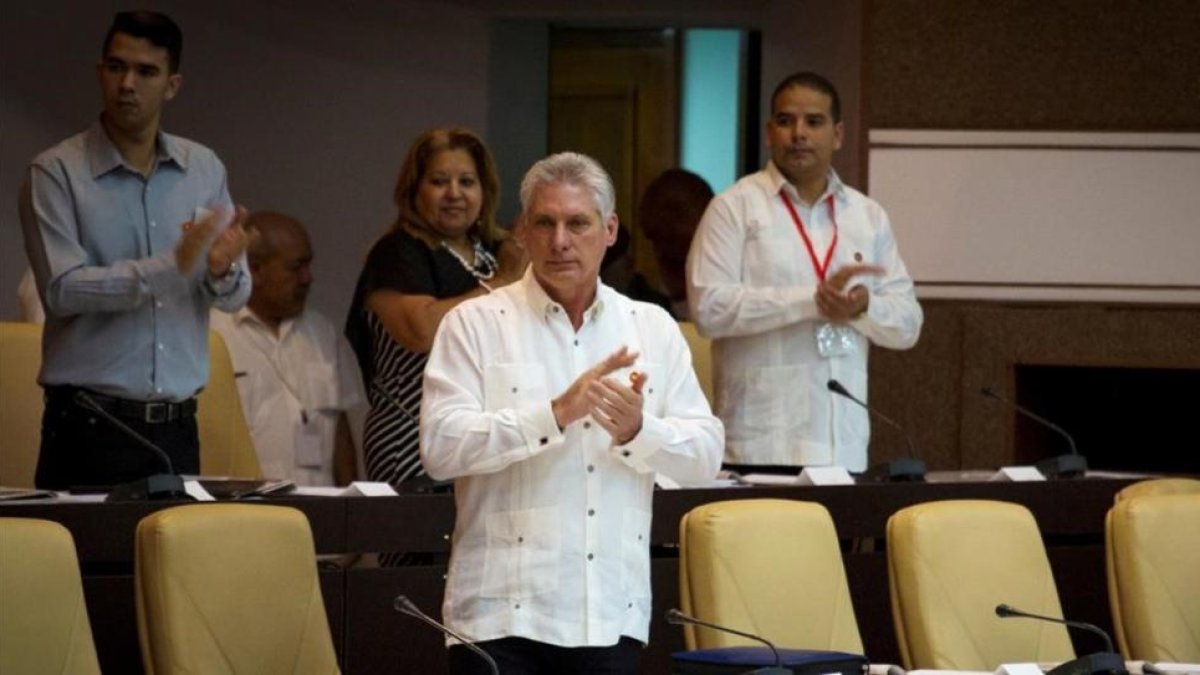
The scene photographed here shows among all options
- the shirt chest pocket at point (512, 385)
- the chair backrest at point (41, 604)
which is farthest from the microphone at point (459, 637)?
the chair backrest at point (41, 604)

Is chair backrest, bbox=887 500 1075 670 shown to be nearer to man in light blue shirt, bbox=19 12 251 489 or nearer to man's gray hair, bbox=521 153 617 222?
man's gray hair, bbox=521 153 617 222

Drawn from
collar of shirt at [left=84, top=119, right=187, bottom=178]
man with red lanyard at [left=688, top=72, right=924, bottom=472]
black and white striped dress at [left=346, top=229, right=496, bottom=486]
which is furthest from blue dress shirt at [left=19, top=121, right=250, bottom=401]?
man with red lanyard at [left=688, top=72, right=924, bottom=472]

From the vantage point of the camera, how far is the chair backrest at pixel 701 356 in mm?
6828

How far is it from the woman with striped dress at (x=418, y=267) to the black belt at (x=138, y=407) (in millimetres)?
538

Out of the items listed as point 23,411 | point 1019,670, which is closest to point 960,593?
point 1019,670

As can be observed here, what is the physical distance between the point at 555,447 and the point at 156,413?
5.35 feet

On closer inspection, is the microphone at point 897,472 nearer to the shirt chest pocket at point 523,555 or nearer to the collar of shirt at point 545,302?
the collar of shirt at point 545,302

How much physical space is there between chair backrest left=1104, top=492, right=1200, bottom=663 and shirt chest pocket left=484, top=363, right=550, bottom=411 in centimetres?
161

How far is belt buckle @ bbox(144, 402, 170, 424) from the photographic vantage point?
5.12 metres

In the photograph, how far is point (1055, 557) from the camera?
5.84m

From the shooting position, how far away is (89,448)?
200 inches

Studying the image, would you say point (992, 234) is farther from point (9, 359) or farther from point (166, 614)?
point (166, 614)

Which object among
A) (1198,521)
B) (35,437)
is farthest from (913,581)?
(35,437)

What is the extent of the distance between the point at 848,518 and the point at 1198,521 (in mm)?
965
